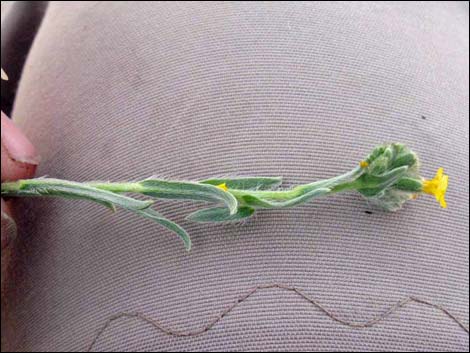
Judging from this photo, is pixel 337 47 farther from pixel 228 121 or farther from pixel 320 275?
pixel 320 275

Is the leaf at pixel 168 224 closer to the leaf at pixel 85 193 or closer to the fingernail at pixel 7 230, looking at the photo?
the leaf at pixel 85 193

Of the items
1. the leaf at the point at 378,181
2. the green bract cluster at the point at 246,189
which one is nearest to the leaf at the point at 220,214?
the green bract cluster at the point at 246,189

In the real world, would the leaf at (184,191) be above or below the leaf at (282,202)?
above

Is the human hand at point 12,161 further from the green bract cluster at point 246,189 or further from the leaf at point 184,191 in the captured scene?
the leaf at point 184,191

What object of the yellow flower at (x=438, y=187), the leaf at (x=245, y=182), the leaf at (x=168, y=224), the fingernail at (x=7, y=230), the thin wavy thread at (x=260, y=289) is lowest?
the thin wavy thread at (x=260, y=289)

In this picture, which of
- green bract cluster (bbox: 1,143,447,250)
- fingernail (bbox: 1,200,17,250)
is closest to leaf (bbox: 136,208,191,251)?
green bract cluster (bbox: 1,143,447,250)

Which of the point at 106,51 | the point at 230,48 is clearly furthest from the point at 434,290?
the point at 106,51

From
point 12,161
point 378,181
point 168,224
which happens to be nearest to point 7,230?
point 12,161

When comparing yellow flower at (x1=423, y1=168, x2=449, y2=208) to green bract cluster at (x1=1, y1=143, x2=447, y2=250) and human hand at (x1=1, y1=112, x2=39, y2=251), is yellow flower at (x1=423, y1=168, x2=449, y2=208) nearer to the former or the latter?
Result: green bract cluster at (x1=1, y1=143, x2=447, y2=250)
